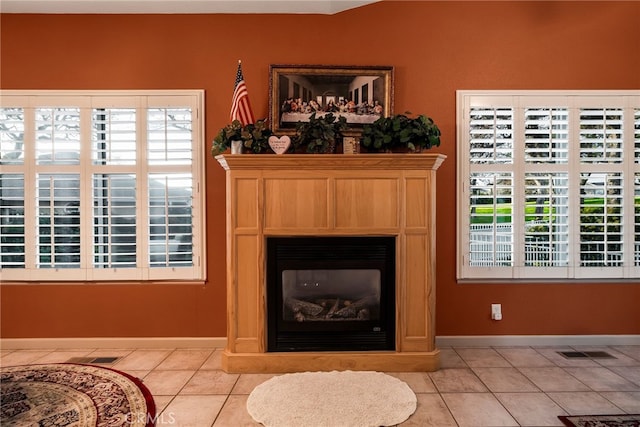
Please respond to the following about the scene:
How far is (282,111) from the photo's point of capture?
3.69 m

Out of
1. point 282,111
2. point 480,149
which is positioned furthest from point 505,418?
point 282,111

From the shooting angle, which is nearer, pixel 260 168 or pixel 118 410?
pixel 118 410

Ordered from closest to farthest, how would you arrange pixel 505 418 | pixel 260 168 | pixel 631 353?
pixel 505 418, pixel 260 168, pixel 631 353

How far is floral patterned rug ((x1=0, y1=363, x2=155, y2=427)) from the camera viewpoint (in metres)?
2.46

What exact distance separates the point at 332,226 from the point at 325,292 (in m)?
0.56

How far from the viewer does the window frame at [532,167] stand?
3.71 metres

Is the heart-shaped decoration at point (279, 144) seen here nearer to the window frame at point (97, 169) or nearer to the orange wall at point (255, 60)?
the orange wall at point (255, 60)

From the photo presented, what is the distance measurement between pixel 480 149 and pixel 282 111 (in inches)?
73.5

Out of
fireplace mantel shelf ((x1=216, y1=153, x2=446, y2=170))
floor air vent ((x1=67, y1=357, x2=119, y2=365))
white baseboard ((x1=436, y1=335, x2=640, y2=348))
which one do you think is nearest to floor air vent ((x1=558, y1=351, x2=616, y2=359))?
white baseboard ((x1=436, y1=335, x2=640, y2=348))

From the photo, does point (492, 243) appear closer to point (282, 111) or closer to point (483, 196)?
point (483, 196)

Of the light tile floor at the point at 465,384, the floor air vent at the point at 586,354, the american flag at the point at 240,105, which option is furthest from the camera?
the floor air vent at the point at 586,354

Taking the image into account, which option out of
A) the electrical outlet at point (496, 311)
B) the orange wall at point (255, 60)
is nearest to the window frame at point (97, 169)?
the orange wall at point (255, 60)

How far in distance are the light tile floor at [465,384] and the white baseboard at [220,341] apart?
0.21 ft

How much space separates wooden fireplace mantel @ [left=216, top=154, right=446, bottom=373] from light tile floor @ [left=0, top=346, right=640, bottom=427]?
0.21 m
